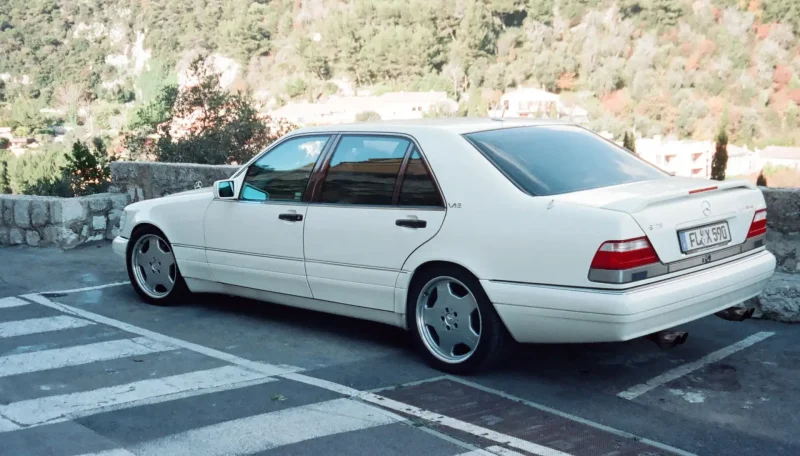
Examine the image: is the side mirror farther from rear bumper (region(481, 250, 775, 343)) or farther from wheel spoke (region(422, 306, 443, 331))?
rear bumper (region(481, 250, 775, 343))

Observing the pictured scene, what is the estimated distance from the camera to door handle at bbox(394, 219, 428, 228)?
5.27m

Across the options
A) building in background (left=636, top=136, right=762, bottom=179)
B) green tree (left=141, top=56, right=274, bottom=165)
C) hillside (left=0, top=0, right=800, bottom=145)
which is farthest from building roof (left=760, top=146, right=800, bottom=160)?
green tree (left=141, top=56, right=274, bottom=165)

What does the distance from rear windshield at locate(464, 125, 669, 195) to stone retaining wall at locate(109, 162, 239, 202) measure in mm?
5286

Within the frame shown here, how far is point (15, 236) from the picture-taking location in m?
10.6

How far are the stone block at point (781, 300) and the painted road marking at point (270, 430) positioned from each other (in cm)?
350

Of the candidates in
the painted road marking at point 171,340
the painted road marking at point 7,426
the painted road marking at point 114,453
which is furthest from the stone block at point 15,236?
the painted road marking at point 114,453

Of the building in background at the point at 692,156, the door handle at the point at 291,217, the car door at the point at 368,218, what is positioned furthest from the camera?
the building in background at the point at 692,156

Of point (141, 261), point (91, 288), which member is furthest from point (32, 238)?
point (141, 261)

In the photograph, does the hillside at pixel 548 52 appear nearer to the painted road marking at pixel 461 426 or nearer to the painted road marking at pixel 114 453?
the painted road marking at pixel 461 426

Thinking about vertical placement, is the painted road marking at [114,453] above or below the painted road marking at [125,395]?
below

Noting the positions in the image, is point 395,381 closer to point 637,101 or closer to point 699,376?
point 699,376

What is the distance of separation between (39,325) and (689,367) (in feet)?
15.3

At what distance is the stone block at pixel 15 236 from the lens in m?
10.5

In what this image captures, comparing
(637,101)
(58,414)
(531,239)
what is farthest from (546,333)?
(637,101)
